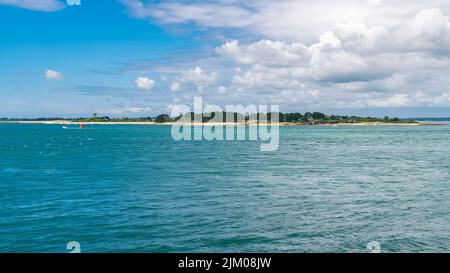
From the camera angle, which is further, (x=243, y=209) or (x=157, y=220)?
(x=243, y=209)

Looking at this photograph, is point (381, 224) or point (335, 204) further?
point (335, 204)

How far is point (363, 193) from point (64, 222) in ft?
85.0

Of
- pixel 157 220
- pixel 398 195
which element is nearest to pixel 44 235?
pixel 157 220

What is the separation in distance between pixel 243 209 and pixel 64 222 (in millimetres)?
12685

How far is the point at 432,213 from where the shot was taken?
30703mm

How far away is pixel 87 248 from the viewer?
23.1 m
